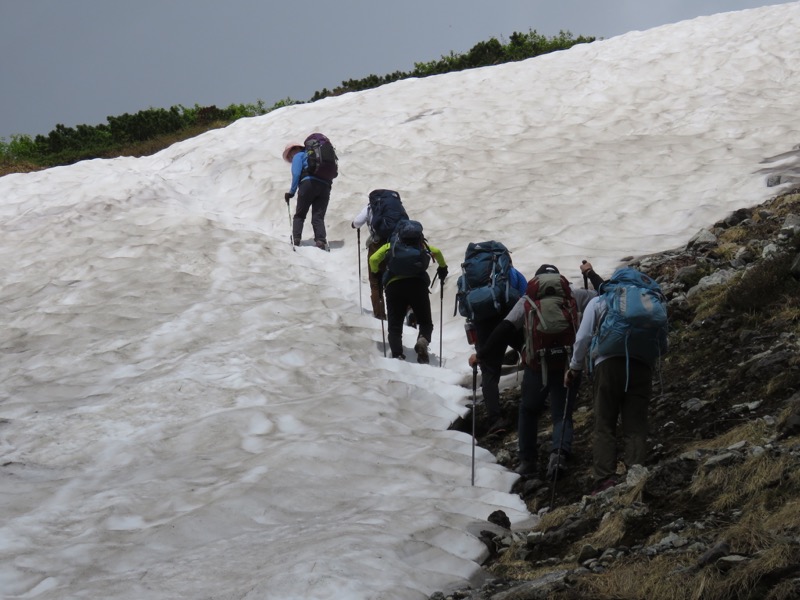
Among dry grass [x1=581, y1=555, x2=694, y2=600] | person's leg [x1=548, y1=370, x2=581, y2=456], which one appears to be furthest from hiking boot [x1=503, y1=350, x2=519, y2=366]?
dry grass [x1=581, y1=555, x2=694, y2=600]

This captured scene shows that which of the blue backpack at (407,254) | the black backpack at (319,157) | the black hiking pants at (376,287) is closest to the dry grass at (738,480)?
the blue backpack at (407,254)

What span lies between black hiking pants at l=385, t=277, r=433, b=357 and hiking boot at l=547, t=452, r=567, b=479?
13.5 ft

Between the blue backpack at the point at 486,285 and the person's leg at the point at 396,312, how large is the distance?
179 centimetres

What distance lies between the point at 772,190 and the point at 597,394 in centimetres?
1049

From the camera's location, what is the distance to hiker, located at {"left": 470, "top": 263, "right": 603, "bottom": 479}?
9.65 metres

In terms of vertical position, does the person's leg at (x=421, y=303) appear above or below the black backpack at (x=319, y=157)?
below

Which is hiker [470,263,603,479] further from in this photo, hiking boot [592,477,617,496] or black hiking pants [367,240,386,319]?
black hiking pants [367,240,386,319]

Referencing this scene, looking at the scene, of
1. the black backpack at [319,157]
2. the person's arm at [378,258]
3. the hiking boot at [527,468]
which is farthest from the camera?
the black backpack at [319,157]

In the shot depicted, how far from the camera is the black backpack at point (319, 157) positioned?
18172 millimetres

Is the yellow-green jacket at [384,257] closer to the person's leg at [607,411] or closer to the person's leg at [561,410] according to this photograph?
the person's leg at [561,410]

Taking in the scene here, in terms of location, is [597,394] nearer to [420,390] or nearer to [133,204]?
[420,390]

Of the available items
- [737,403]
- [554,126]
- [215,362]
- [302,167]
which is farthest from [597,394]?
[554,126]

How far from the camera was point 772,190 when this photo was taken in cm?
1798

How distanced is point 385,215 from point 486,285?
3474mm
